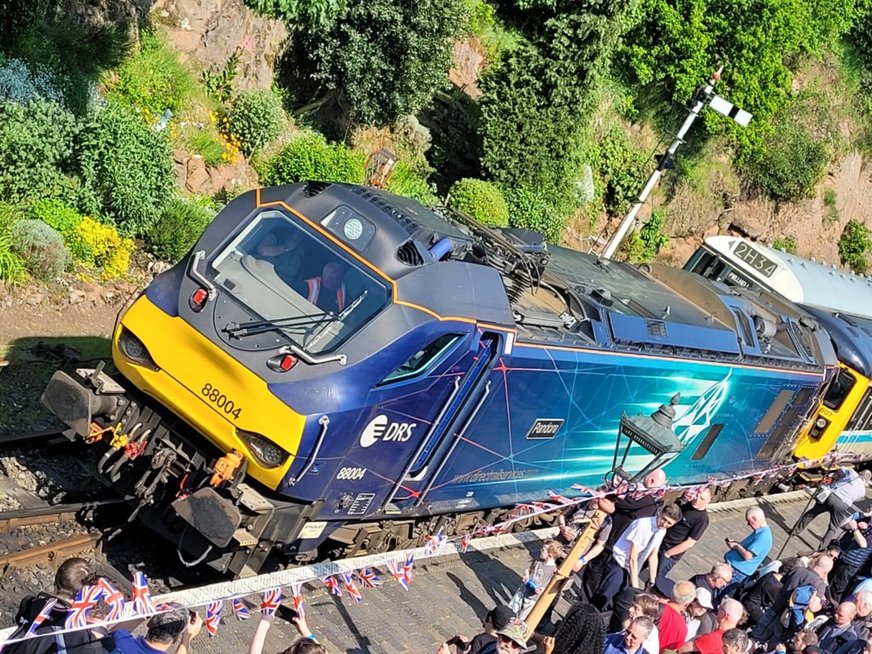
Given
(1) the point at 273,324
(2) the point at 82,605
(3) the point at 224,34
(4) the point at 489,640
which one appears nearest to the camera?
(2) the point at 82,605

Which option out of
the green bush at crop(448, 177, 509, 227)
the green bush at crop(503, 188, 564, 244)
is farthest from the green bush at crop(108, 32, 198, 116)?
the green bush at crop(503, 188, 564, 244)

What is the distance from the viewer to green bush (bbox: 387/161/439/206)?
856 inches

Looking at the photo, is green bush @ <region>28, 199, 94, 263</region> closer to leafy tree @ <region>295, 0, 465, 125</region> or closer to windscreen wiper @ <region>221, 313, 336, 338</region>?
leafy tree @ <region>295, 0, 465, 125</region>

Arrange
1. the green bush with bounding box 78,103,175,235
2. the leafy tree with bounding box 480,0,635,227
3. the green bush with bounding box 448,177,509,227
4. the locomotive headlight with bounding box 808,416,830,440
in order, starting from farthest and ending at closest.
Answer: the leafy tree with bounding box 480,0,635,227
the green bush with bounding box 448,177,509,227
the locomotive headlight with bounding box 808,416,830,440
the green bush with bounding box 78,103,175,235

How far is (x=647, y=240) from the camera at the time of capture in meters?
31.0

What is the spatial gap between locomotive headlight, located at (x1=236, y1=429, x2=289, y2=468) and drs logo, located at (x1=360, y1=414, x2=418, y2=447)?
0.78 m

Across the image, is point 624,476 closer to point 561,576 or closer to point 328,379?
point 561,576

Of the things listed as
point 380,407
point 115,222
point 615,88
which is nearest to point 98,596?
point 380,407

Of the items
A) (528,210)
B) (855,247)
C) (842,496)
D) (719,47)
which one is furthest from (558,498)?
(855,247)

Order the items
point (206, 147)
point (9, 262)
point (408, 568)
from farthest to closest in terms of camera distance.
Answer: point (206, 147), point (9, 262), point (408, 568)

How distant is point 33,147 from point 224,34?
5584 mm

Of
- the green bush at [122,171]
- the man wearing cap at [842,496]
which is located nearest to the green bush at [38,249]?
the green bush at [122,171]

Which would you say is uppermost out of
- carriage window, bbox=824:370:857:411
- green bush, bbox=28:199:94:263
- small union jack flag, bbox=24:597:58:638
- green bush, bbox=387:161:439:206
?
carriage window, bbox=824:370:857:411

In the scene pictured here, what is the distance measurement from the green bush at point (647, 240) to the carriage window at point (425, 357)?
832 inches
